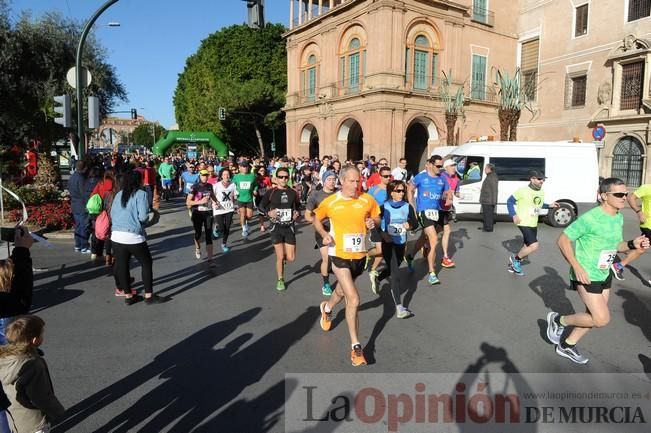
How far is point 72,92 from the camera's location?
853 inches

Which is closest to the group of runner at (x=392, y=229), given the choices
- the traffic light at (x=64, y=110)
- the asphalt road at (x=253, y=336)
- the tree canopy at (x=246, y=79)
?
the asphalt road at (x=253, y=336)

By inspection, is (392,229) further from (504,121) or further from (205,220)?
(504,121)

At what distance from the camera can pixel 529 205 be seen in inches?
300

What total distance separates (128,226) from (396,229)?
11.3 feet

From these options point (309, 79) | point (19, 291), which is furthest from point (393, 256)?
point (309, 79)

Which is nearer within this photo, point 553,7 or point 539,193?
point 539,193

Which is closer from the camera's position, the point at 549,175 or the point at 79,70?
the point at 79,70

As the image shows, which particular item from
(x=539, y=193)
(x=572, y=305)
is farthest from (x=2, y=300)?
(x=539, y=193)

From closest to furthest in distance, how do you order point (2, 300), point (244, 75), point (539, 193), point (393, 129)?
point (2, 300) < point (539, 193) < point (393, 129) < point (244, 75)

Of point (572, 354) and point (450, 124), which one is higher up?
point (450, 124)

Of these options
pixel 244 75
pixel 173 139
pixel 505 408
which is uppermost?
pixel 244 75

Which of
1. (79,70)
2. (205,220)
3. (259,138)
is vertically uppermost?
(259,138)

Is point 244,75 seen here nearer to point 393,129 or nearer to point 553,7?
point 393,129

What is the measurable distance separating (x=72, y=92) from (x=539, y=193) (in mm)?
21767
